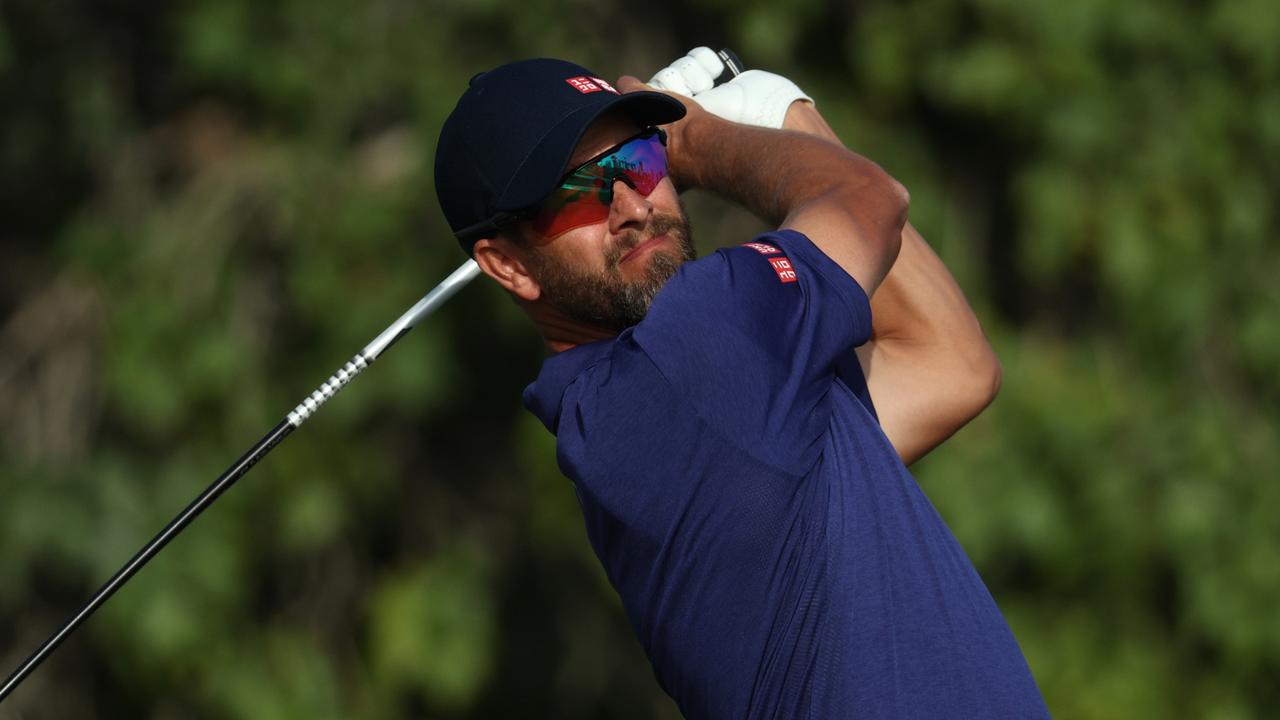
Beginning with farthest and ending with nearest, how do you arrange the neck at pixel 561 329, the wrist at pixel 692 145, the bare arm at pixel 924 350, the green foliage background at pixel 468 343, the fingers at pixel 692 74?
1. the green foliage background at pixel 468 343
2. the fingers at pixel 692 74
3. the bare arm at pixel 924 350
4. the wrist at pixel 692 145
5. the neck at pixel 561 329

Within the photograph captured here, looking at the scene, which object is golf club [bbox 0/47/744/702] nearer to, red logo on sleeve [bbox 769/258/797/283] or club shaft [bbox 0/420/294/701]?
club shaft [bbox 0/420/294/701]

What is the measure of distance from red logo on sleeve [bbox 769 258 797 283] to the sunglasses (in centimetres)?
24

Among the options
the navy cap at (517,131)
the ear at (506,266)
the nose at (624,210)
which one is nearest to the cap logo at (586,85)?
the navy cap at (517,131)

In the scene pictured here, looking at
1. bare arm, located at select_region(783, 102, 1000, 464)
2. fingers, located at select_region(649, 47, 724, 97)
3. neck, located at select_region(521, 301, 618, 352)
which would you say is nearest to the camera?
neck, located at select_region(521, 301, 618, 352)

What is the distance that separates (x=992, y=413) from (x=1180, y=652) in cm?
128

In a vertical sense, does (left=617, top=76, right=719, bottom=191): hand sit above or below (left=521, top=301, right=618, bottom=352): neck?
above

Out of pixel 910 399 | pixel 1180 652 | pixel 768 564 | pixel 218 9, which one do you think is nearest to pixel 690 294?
pixel 768 564

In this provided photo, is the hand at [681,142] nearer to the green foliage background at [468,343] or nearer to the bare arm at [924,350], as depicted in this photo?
the bare arm at [924,350]

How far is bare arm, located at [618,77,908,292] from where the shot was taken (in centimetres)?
202

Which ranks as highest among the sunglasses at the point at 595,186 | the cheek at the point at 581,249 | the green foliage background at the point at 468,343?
the sunglasses at the point at 595,186

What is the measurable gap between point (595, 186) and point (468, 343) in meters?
4.14

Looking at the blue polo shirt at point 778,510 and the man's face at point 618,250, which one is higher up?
the man's face at point 618,250

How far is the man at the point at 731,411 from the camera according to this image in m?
1.85

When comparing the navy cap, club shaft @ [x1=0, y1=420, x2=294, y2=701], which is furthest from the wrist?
club shaft @ [x1=0, y1=420, x2=294, y2=701]
